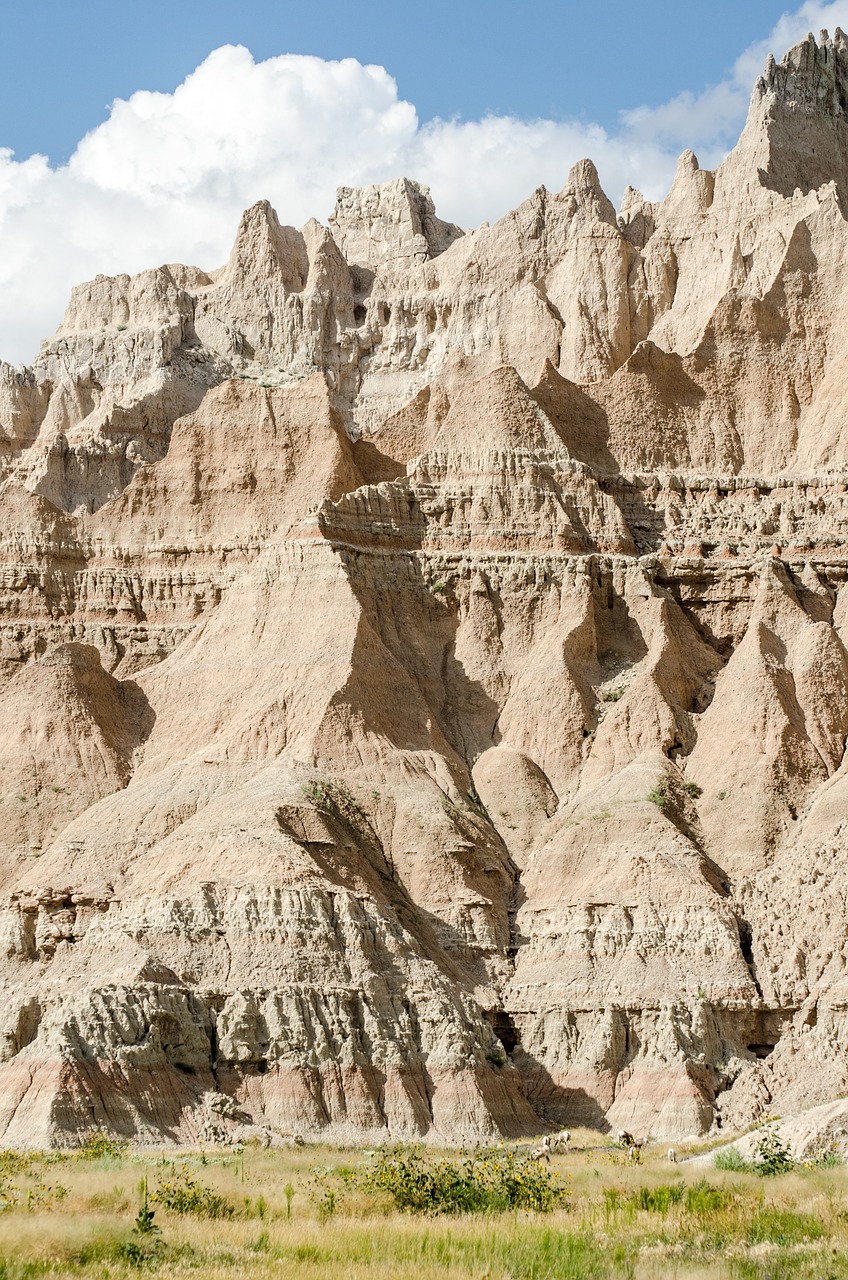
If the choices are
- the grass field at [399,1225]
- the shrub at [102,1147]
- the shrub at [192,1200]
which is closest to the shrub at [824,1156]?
the grass field at [399,1225]

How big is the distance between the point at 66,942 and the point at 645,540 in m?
35.5

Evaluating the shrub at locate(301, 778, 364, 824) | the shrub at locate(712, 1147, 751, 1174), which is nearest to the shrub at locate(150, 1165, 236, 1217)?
the shrub at locate(712, 1147, 751, 1174)

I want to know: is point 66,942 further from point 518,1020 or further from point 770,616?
point 770,616

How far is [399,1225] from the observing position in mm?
38312

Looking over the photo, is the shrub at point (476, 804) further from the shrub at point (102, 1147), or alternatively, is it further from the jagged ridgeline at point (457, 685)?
the shrub at point (102, 1147)

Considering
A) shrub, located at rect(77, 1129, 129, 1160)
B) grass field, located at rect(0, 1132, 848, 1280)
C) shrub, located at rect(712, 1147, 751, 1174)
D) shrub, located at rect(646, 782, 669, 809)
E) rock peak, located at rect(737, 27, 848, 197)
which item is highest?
rock peak, located at rect(737, 27, 848, 197)

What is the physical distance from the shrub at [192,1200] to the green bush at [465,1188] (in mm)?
3220

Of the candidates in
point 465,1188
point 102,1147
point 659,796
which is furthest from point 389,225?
point 465,1188

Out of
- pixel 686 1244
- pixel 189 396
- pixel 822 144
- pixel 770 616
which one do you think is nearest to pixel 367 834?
pixel 770 616

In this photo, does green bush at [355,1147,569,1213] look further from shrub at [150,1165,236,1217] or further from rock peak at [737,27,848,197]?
rock peak at [737,27,848,197]

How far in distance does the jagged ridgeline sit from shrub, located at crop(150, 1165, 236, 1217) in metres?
13.1

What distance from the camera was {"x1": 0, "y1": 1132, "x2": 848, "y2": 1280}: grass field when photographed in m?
33.5

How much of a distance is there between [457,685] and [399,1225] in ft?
156

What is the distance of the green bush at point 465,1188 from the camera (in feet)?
134
